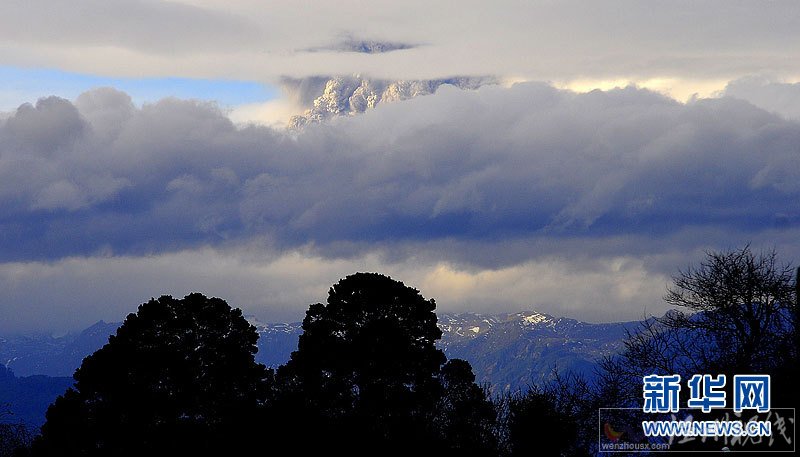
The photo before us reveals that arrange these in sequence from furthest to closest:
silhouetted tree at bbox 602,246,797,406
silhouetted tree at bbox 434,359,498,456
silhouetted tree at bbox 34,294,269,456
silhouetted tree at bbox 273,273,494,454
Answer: silhouetted tree at bbox 34,294,269,456
silhouetted tree at bbox 273,273,494,454
silhouetted tree at bbox 434,359,498,456
silhouetted tree at bbox 602,246,797,406

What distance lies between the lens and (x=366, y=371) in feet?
290

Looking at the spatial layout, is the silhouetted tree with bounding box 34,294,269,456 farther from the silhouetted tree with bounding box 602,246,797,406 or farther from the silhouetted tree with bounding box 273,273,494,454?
the silhouetted tree with bounding box 602,246,797,406

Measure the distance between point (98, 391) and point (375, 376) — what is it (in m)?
24.4

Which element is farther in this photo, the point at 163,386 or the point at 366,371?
the point at 163,386

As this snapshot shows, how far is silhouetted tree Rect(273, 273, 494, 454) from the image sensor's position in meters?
83.7

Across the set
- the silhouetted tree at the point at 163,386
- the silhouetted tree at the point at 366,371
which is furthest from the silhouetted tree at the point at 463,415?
the silhouetted tree at the point at 163,386

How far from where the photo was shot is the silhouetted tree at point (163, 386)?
9056 centimetres

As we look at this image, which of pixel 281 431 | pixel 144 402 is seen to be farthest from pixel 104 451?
pixel 281 431

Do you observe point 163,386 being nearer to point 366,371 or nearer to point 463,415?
point 366,371

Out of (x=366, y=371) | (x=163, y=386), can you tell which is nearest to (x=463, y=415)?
(x=366, y=371)

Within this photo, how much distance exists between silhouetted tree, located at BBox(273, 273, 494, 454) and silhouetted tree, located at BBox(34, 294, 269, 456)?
5.40 metres

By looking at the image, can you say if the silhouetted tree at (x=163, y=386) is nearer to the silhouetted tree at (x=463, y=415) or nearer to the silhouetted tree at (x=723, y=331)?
the silhouetted tree at (x=463, y=415)

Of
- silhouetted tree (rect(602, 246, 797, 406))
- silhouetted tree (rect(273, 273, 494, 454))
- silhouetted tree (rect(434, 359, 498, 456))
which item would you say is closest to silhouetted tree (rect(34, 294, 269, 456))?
silhouetted tree (rect(273, 273, 494, 454))

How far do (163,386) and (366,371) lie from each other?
1729cm
